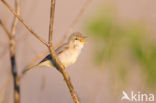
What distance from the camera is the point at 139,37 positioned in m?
2.67

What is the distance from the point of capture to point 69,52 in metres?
3.31

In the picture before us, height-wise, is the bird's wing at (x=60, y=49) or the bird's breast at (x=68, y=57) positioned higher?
the bird's wing at (x=60, y=49)

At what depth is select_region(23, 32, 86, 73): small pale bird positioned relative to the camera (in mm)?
3199

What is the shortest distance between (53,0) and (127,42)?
0.94 m

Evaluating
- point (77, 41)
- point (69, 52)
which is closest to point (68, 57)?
point (69, 52)

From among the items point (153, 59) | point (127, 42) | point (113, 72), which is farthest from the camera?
point (127, 42)

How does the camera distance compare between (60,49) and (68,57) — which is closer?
(68,57)

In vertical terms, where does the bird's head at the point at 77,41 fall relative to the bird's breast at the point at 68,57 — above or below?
above

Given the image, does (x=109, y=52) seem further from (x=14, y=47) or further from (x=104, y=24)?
(x=14, y=47)

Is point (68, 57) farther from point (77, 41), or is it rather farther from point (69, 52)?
point (77, 41)

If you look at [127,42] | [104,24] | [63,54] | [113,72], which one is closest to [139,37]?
[127,42]

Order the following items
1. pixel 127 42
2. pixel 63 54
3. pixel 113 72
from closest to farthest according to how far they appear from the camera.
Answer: pixel 113 72 < pixel 127 42 < pixel 63 54

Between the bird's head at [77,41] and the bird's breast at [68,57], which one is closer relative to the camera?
the bird's breast at [68,57]

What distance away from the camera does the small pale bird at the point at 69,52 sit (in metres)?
3.20
